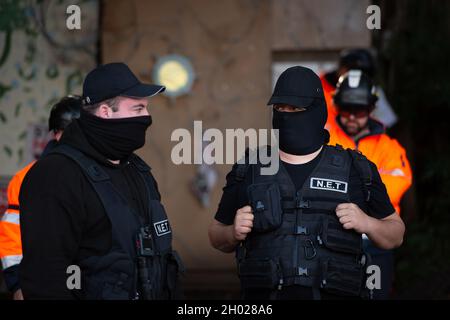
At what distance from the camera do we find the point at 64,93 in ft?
25.0

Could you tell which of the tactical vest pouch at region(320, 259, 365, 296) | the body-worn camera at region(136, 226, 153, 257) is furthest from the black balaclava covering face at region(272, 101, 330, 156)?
the body-worn camera at region(136, 226, 153, 257)

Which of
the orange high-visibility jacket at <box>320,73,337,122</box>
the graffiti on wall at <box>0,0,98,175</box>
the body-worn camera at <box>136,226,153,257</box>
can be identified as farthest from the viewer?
the graffiti on wall at <box>0,0,98,175</box>

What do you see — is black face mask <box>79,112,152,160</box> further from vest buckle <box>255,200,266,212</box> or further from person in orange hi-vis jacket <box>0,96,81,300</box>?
person in orange hi-vis jacket <box>0,96,81,300</box>

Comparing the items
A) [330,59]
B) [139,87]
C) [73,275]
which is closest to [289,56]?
[330,59]

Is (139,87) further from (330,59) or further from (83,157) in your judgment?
(330,59)

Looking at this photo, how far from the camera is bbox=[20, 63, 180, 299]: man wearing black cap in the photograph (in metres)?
3.11

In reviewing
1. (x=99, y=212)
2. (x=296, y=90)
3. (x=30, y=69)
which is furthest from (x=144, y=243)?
(x=30, y=69)

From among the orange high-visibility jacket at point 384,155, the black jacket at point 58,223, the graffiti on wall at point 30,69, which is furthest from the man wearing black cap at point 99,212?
the graffiti on wall at point 30,69

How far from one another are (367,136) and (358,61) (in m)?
1.47

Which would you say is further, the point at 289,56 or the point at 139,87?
the point at 289,56

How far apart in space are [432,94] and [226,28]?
2.13 m

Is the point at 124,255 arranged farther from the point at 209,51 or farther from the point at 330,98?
the point at 209,51

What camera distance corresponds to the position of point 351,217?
350cm

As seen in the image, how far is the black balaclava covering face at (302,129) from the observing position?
12.0 feet
